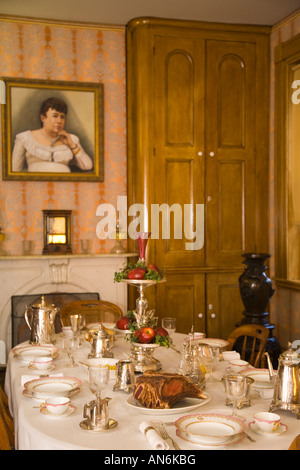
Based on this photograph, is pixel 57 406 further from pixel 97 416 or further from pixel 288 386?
pixel 288 386

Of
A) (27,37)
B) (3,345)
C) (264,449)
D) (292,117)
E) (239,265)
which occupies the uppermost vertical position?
(27,37)

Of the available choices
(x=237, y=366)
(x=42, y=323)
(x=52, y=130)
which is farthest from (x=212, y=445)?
(x=52, y=130)

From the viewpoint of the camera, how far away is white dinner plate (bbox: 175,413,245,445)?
1.51 m

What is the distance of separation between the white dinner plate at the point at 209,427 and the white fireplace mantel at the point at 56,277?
2790 millimetres

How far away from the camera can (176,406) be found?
1828 millimetres

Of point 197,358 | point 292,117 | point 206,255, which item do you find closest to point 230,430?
point 197,358

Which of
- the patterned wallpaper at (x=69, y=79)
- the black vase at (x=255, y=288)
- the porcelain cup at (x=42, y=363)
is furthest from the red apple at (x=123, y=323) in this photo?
the patterned wallpaper at (x=69, y=79)

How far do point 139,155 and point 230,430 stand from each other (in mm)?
3318

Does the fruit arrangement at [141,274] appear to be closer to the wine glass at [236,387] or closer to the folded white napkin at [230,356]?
the folded white napkin at [230,356]

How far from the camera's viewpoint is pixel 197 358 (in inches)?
Result: 84.2

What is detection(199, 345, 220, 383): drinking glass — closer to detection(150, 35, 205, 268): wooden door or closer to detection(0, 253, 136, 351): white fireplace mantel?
detection(0, 253, 136, 351): white fireplace mantel

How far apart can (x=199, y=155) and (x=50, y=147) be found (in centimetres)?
130

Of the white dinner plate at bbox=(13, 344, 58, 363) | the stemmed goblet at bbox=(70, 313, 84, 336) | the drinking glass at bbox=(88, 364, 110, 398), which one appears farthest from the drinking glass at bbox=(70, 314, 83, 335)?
the drinking glass at bbox=(88, 364, 110, 398)

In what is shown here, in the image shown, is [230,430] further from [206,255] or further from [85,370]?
[206,255]
